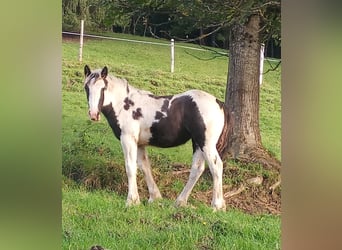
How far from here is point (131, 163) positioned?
489 cm

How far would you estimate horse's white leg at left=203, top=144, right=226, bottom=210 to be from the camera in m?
4.80

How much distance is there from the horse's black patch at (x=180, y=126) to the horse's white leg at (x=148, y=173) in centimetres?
10

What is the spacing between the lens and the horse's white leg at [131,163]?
4883 millimetres

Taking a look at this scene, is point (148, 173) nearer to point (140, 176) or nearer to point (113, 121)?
point (140, 176)

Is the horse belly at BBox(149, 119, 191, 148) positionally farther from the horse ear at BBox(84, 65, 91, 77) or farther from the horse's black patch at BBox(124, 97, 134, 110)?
the horse ear at BBox(84, 65, 91, 77)

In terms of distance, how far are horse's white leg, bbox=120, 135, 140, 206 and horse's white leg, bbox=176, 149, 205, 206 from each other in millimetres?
318

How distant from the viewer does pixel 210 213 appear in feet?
15.7

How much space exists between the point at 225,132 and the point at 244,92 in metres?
0.31

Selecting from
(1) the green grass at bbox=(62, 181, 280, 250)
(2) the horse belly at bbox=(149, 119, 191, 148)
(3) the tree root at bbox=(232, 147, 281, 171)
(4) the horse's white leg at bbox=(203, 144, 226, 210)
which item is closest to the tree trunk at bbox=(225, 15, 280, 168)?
(3) the tree root at bbox=(232, 147, 281, 171)
